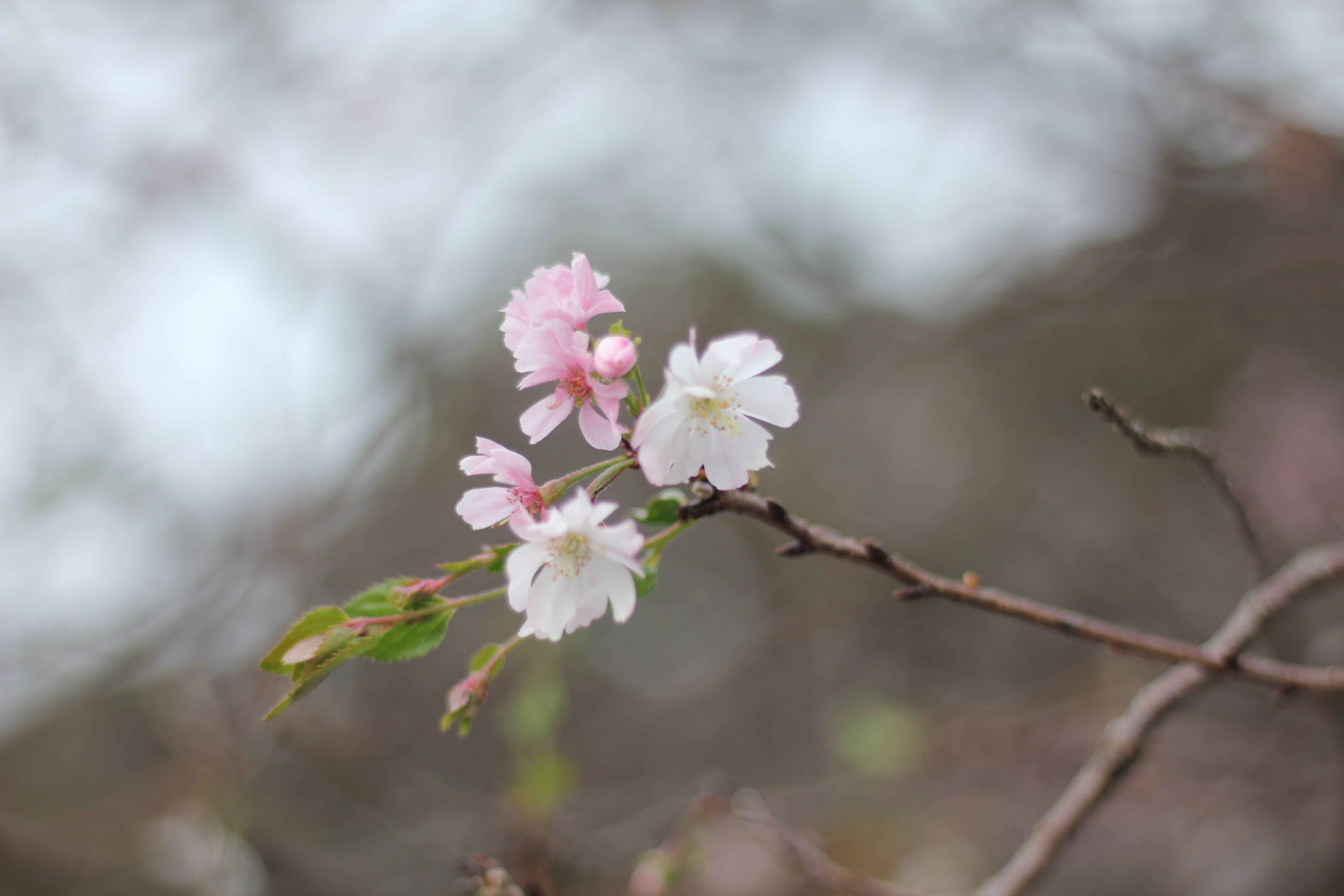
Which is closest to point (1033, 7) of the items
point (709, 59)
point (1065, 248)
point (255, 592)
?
point (1065, 248)

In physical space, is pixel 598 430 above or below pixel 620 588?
above

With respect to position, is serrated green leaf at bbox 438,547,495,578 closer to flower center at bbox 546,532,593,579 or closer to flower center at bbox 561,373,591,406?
flower center at bbox 546,532,593,579

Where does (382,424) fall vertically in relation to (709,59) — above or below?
below

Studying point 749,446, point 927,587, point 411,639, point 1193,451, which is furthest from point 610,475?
point 1193,451

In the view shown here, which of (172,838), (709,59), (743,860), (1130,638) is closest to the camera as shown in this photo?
(1130,638)

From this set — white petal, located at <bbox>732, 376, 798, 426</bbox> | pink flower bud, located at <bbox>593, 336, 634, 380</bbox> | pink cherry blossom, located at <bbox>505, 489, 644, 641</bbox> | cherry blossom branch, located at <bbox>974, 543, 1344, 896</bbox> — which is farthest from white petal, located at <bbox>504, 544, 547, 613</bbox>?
cherry blossom branch, located at <bbox>974, 543, 1344, 896</bbox>

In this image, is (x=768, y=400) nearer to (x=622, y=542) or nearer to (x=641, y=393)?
(x=641, y=393)

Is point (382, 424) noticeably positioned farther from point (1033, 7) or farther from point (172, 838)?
point (1033, 7)
